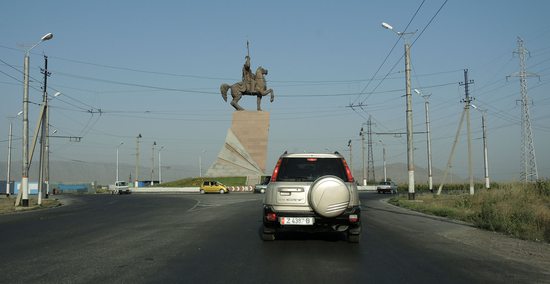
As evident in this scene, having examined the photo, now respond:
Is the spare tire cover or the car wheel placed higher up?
the spare tire cover

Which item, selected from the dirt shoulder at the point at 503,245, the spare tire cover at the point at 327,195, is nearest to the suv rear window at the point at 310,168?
the spare tire cover at the point at 327,195

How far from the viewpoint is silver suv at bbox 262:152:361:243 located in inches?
380

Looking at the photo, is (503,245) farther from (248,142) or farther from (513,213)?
(248,142)

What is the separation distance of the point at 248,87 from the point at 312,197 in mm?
49132

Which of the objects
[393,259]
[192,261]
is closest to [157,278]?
[192,261]

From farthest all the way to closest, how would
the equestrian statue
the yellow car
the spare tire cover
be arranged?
the equestrian statue
the yellow car
the spare tire cover

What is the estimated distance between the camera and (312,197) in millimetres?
9633

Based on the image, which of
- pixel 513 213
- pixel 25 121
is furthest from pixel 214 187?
pixel 513 213

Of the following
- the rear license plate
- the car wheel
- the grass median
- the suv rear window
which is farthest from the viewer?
the grass median

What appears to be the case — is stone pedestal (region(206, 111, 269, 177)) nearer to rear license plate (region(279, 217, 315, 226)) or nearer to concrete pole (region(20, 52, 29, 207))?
concrete pole (region(20, 52, 29, 207))

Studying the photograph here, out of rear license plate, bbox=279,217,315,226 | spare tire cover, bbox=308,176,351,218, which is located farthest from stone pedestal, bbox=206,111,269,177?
spare tire cover, bbox=308,176,351,218

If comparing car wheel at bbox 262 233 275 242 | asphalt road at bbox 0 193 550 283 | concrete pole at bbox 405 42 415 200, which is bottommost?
asphalt road at bbox 0 193 550 283

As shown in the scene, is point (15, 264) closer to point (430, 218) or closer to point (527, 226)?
point (527, 226)

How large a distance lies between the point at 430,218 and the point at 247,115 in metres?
39.3
